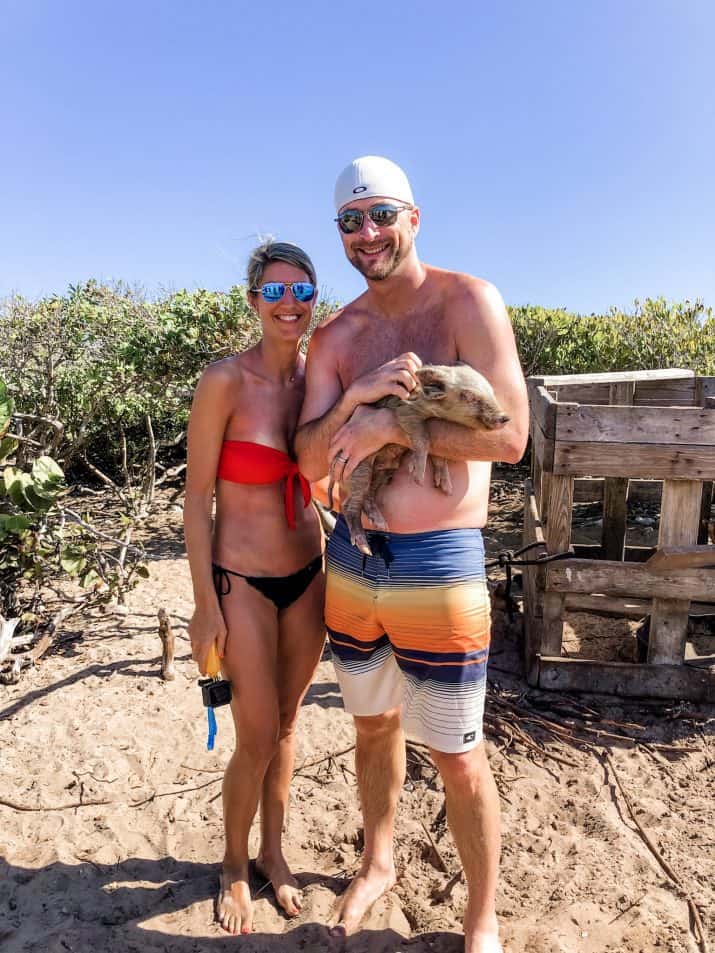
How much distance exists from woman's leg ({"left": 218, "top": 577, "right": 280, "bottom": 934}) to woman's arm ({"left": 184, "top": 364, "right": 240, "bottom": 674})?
0.25ft

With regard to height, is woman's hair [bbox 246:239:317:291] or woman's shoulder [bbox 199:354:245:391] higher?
woman's hair [bbox 246:239:317:291]

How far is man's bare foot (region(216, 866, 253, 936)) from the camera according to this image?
2.82 m

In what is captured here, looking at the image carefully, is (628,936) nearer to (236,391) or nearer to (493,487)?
(236,391)

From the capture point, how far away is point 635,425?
14.4ft

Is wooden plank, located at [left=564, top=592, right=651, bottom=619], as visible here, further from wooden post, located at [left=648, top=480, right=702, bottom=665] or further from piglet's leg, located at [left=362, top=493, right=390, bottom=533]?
piglet's leg, located at [left=362, top=493, right=390, bottom=533]

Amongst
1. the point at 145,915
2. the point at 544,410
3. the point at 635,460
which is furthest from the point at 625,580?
the point at 145,915

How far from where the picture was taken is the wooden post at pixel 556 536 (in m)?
4.63

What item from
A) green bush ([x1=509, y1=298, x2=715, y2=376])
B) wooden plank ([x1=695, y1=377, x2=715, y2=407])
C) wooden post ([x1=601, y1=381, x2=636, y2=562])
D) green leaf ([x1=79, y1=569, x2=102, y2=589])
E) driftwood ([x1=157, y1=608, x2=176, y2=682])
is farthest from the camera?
green bush ([x1=509, y1=298, x2=715, y2=376])

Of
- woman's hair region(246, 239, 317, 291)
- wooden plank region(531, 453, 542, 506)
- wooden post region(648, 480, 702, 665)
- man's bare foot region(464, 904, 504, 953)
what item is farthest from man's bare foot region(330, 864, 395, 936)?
wooden plank region(531, 453, 542, 506)

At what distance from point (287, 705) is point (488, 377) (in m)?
1.67

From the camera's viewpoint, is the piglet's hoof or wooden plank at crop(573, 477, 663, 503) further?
wooden plank at crop(573, 477, 663, 503)

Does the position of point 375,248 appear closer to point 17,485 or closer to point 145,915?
point 145,915

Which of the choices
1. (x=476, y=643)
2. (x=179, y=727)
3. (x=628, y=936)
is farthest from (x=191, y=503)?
(x=628, y=936)

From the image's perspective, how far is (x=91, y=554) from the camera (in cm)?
603
